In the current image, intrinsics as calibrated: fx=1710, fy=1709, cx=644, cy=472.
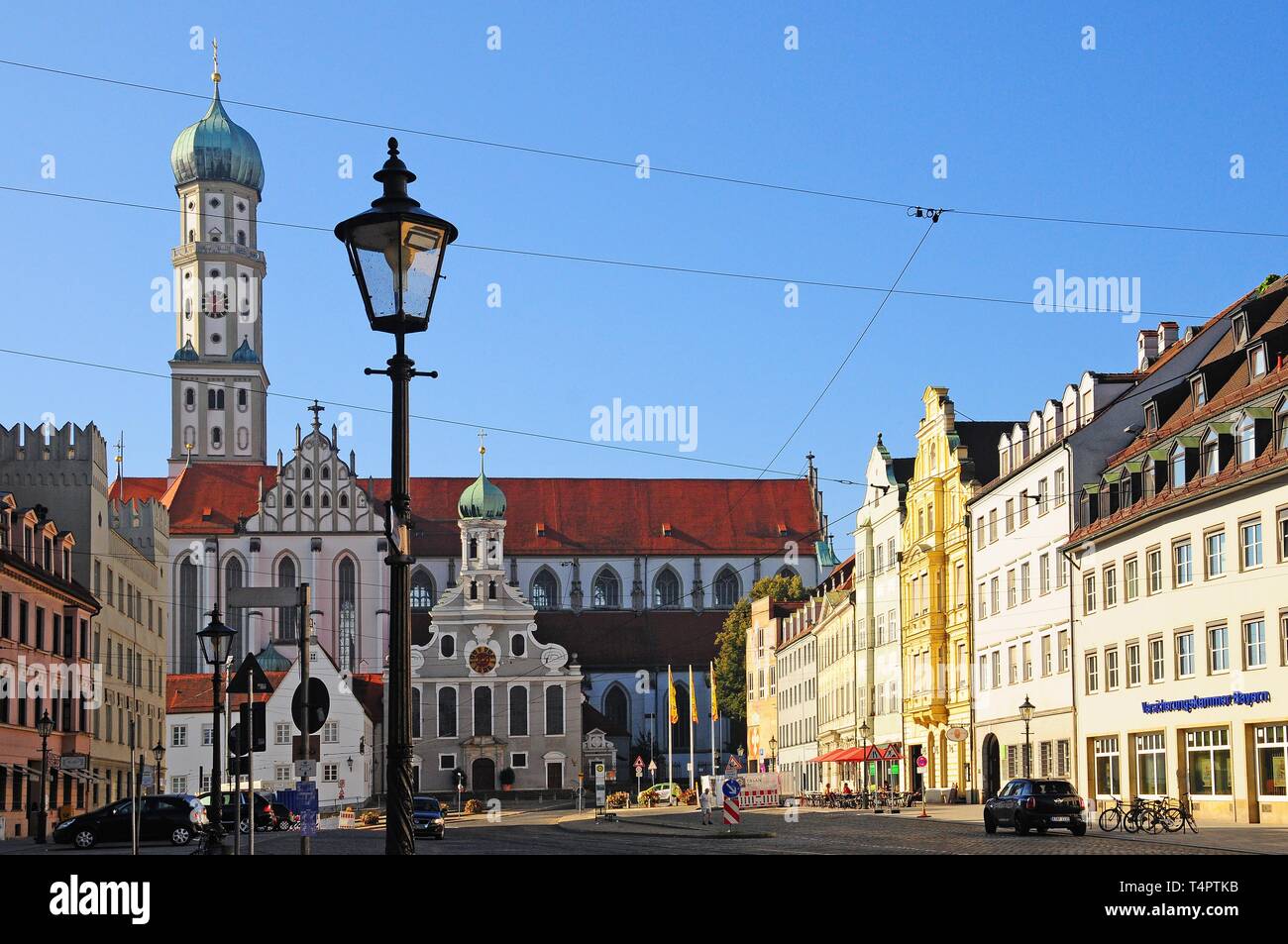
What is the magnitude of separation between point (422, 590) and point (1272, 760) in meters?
97.3

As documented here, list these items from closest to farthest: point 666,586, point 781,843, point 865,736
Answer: point 781,843
point 865,736
point 666,586

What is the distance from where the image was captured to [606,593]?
13550 centimetres

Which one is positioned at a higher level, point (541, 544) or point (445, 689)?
point (541, 544)

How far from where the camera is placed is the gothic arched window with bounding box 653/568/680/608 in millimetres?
134625

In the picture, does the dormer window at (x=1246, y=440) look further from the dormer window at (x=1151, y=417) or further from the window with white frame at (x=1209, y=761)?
the dormer window at (x=1151, y=417)

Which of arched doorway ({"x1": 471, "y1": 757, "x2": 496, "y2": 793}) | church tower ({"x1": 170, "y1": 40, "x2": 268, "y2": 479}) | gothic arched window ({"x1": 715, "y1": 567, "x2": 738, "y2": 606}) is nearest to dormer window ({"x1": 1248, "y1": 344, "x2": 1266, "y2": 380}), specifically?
arched doorway ({"x1": 471, "y1": 757, "x2": 496, "y2": 793})

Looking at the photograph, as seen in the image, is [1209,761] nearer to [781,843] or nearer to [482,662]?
[781,843]

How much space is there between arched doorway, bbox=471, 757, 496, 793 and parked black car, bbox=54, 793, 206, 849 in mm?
67230

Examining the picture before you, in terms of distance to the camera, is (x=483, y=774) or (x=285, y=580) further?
(x=285, y=580)

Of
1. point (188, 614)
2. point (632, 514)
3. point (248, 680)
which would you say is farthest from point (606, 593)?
point (248, 680)
